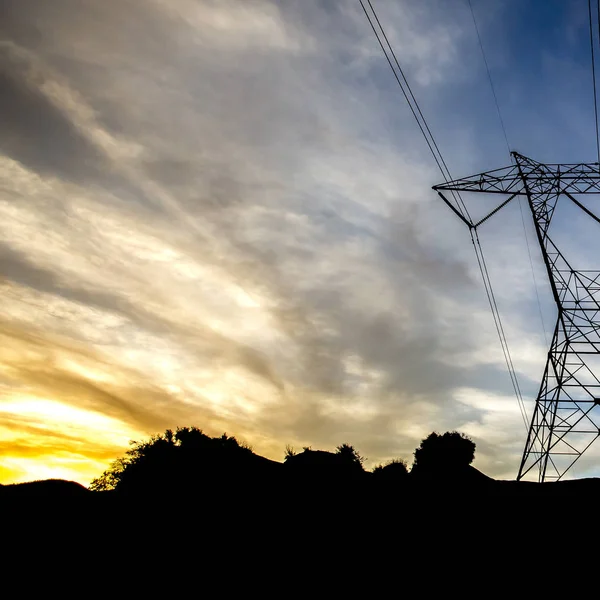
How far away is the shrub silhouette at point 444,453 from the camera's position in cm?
4750

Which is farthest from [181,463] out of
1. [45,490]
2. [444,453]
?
[444,453]

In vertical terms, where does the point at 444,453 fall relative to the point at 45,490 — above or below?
above

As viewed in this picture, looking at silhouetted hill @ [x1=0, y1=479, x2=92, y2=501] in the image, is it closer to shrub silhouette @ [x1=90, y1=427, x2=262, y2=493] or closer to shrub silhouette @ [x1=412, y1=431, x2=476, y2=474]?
shrub silhouette @ [x1=90, y1=427, x2=262, y2=493]

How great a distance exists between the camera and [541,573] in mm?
14555

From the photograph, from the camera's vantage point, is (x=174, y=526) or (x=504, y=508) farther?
(x=174, y=526)

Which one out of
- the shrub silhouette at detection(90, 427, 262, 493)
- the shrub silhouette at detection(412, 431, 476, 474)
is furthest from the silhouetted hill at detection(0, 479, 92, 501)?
the shrub silhouette at detection(412, 431, 476, 474)

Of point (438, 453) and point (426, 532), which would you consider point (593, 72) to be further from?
point (438, 453)

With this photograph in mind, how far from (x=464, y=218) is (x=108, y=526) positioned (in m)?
26.3

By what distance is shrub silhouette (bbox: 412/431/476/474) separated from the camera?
4750 centimetres

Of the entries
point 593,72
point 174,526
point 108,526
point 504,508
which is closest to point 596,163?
point 593,72

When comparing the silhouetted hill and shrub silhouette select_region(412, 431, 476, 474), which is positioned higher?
shrub silhouette select_region(412, 431, 476, 474)

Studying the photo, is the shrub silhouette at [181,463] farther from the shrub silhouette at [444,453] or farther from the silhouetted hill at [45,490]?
the shrub silhouette at [444,453]

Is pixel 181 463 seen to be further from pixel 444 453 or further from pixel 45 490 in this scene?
pixel 444 453

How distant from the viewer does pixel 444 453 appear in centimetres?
4853
